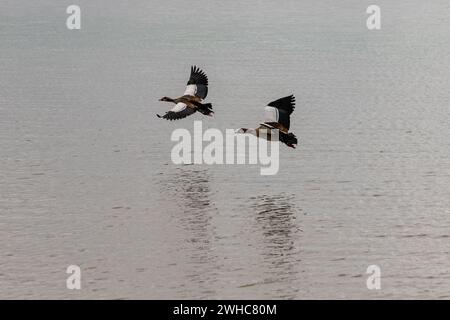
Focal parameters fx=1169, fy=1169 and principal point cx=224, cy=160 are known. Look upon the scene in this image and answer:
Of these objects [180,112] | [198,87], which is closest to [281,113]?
[180,112]

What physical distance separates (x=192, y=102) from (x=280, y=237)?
40.4 feet

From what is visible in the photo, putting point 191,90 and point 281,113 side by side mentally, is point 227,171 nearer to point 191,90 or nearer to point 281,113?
point 281,113

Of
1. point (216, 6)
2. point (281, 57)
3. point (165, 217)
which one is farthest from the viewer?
point (216, 6)

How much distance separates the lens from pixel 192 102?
147 ft

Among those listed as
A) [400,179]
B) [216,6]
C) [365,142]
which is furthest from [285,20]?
[400,179]

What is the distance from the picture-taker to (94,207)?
121 feet

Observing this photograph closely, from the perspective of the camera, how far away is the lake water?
30.3 m

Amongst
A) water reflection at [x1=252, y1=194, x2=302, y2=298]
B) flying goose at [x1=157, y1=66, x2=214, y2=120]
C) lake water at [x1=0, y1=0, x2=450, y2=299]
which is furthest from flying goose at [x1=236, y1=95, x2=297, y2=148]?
flying goose at [x1=157, y1=66, x2=214, y2=120]

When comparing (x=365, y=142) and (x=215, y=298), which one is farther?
(x=365, y=142)

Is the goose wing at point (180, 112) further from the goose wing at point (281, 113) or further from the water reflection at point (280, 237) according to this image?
the water reflection at point (280, 237)

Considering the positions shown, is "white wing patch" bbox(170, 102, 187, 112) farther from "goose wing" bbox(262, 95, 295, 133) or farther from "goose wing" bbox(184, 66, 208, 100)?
"goose wing" bbox(262, 95, 295, 133)

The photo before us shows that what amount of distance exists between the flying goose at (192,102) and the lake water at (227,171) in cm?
163
